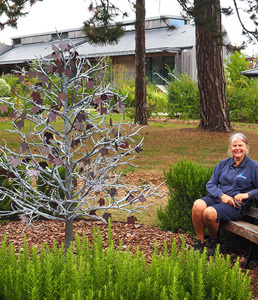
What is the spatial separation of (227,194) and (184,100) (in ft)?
51.4

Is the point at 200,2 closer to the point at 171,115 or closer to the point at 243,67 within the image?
the point at 171,115

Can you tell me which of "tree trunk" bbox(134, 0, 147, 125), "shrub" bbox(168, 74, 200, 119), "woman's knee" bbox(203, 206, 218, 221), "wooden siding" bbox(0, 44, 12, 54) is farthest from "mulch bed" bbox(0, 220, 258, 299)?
"wooden siding" bbox(0, 44, 12, 54)

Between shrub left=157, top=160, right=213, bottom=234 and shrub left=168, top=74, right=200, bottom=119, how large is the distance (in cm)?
1467

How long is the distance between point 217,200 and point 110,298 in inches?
96.4

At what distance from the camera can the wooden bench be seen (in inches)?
157

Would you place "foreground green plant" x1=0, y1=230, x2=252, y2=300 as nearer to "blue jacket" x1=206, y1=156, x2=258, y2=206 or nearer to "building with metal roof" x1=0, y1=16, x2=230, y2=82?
"blue jacket" x1=206, y1=156, x2=258, y2=206

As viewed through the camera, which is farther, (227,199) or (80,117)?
(227,199)

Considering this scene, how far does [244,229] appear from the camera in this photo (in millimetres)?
4082

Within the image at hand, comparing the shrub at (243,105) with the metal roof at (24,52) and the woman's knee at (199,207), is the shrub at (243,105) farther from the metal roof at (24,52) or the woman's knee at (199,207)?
the metal roof at (24,52)

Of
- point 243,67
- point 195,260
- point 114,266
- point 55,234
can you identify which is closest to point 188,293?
point 195,260

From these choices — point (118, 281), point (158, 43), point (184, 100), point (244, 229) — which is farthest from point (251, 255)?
point (158, 43)

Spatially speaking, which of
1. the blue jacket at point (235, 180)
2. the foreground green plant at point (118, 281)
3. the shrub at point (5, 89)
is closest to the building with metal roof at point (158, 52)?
the shrub at point (5, 89)

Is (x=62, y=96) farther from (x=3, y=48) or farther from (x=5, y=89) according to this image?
(x=3, y=48)

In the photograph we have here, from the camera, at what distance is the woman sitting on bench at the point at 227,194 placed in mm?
4348
